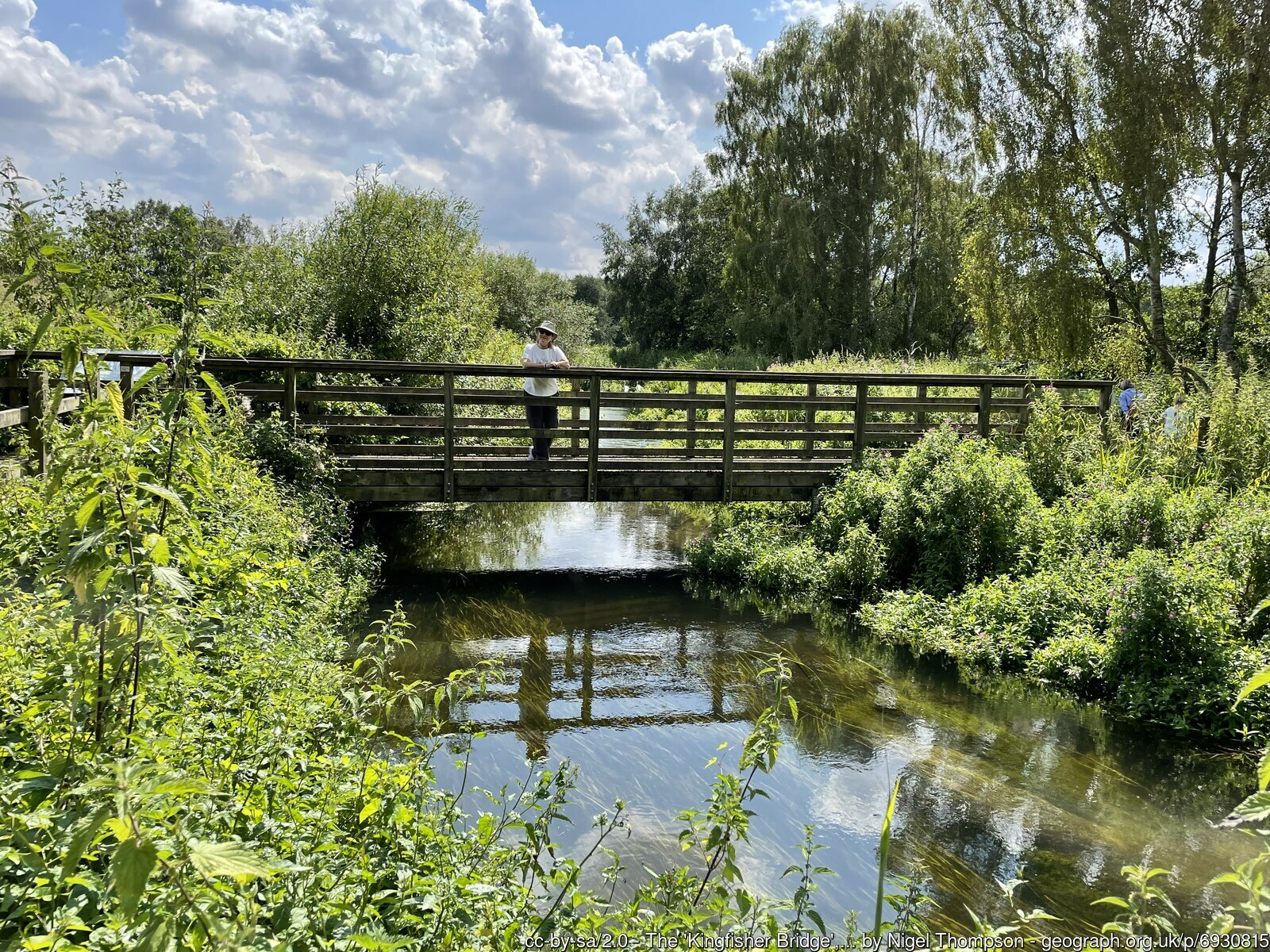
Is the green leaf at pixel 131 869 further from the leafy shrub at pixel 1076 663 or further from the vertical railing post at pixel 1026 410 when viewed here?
the vertical railing post at pixel 1026 410

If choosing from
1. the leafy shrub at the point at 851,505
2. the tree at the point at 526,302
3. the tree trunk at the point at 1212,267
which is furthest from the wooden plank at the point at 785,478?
the tree at the point at 526,302

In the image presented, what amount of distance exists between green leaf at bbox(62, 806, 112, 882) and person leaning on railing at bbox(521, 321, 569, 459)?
9.05 m

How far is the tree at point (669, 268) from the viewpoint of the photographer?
169 feet

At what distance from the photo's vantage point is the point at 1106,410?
41.9 feet

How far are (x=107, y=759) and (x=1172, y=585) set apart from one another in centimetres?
764

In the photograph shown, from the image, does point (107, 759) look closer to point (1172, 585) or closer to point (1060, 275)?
point (1172, 585)

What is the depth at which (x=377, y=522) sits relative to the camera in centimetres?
1346

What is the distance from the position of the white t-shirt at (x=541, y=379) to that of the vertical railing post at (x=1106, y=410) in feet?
24.7

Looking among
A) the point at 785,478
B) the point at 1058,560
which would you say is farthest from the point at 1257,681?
the point at 785,478

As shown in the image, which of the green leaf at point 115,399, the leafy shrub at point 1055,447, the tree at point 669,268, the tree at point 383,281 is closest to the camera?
the green leaf at point 115,399

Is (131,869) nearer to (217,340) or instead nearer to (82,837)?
(82,837)

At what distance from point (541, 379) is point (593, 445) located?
1.07 m

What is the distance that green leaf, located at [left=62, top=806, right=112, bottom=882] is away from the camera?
156 centimetres

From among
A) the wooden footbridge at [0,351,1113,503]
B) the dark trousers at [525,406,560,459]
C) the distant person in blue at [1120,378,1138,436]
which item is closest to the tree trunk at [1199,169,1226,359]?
the distant person in blue at [1120,378,1138,436]
